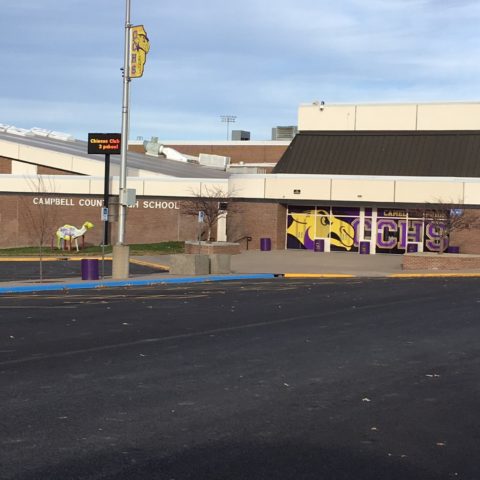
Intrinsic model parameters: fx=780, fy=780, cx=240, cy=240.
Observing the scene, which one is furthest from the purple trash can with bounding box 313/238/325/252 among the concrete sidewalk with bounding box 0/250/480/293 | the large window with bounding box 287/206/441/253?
the concrete sidewalk with bounding box 0/250/480/293

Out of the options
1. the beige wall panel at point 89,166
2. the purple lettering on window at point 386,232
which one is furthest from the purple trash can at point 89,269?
the beige wall panel at point 89,166

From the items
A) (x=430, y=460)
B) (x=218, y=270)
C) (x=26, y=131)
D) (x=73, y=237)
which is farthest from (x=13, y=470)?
(x=26, y=131)

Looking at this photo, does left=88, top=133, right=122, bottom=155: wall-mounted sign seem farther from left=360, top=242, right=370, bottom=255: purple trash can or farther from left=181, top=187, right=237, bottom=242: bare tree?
left=360, top=242, right=370, bottom=255: purple trash can

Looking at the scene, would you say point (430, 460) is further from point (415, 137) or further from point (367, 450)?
point (415, 137)

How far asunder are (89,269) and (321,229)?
22.6 meters

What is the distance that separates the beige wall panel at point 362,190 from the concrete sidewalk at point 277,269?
10.6 ft

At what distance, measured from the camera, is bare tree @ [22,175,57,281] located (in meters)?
49.2

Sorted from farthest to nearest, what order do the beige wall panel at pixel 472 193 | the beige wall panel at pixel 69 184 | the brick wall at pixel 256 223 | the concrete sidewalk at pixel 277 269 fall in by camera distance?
the beige wall panel at pixel 69 184, the brick wall at pixel 256 223, the beige wall panel at pixel 472 193, the concrete sidewalk at pixel 277 269

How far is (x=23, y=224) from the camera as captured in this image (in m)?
49.9

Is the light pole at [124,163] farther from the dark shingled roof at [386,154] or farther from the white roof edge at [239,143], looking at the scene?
the white roof edge at [239,143]

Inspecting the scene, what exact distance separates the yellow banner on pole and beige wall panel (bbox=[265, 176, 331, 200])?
60.1 ft

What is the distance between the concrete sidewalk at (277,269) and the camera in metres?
26.0

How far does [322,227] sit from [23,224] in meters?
19.1

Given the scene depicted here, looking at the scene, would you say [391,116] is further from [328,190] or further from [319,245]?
[319,245]
